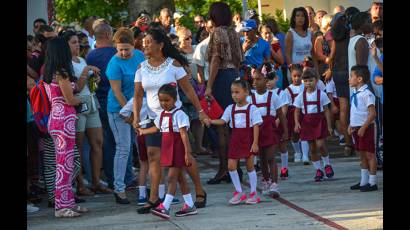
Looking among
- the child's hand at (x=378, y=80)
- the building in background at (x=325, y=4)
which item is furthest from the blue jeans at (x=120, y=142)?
the building in background at (x=325, y=4)

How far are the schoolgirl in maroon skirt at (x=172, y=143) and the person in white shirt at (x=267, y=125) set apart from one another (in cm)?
124

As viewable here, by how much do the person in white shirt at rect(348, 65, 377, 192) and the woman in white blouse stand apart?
1792 millimetres

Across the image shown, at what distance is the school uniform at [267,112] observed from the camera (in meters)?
11.2

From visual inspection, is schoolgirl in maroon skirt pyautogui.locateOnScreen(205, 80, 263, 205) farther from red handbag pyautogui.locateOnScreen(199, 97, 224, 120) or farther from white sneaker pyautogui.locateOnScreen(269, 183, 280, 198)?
red handbag pyautogui.locateOnScreen(199, 97, 224, 120)

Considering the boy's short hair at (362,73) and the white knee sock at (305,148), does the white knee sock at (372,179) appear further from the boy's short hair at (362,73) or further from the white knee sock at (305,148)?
the white knee sock at (305,148)

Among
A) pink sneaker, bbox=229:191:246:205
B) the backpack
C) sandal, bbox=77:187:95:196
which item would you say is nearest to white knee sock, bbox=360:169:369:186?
pink sneaker, bbox=229:191:246:205

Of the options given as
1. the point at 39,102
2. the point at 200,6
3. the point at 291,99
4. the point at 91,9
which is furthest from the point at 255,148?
the point at 200,6

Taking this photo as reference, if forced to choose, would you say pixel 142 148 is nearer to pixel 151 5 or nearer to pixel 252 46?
pixel 252 46

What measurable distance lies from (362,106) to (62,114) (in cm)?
315

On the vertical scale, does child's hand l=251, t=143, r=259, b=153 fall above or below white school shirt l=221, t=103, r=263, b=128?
below

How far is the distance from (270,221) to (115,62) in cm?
274

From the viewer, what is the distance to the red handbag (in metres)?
11.3
